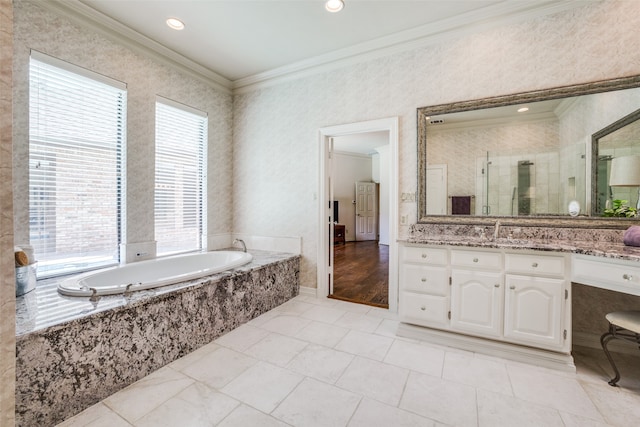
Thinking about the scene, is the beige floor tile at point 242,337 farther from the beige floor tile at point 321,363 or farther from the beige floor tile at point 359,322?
the beige floor tile at point 359,322

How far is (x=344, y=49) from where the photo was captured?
9.91 feet

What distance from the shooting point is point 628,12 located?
204 centimetres

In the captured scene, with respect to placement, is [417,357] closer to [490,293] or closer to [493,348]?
[493,348]

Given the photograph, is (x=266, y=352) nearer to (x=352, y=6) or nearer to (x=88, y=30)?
(x=352, y=6)

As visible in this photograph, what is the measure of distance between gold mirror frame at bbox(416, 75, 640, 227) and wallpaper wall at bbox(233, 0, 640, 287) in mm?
62

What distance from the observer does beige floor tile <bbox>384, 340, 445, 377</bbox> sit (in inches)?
75.6

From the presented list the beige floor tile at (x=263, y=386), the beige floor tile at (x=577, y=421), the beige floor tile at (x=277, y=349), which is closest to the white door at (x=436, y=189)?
the beige floor tile at (x=577, y=421)

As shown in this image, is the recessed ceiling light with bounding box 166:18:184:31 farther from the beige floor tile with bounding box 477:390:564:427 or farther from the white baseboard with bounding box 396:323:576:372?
the beige floor tile with bounding box 477:390:564:427

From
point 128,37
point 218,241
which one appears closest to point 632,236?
point 218,241

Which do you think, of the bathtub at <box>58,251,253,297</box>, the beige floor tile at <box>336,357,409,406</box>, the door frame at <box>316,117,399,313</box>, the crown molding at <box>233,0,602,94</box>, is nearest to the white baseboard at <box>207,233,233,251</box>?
the bathtub at <box>58,251,253,297</box>

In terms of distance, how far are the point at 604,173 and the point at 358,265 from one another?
11.6ft

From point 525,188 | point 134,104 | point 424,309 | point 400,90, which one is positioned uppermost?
point 400,90

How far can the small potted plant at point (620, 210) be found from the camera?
2.03 m

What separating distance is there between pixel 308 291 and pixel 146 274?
5.97ft
